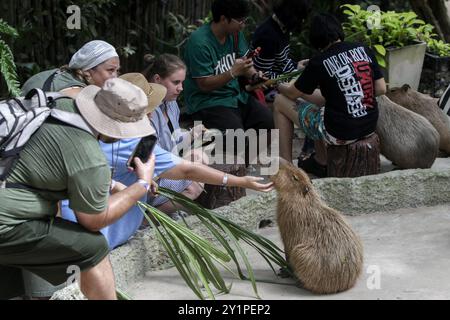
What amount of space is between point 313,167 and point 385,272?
197 centimetres

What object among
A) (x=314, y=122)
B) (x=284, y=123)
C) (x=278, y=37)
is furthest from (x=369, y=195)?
(x=278, y=37)

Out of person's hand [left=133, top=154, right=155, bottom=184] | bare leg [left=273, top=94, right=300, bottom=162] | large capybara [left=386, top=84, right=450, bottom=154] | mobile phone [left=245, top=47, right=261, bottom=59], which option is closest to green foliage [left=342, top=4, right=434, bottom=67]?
large capybara [left=386, top=84, right=450, bottom=154]

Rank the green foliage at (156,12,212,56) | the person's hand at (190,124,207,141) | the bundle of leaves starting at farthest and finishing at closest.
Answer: the green foliage at (156,12,212,56)
the person's hand at (190,124,207,141)
the bundle of leaves

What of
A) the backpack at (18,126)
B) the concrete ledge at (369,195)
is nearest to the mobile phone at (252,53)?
the concrete ledge at (369,195)

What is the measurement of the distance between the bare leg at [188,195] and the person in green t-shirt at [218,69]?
1.25 metres

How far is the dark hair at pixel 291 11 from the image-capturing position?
6797 mm

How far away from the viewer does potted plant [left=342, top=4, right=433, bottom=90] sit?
773cm

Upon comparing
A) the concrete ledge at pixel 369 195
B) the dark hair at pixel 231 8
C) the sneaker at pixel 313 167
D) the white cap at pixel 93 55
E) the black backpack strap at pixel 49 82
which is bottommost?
the sneaker at pixel 313 167

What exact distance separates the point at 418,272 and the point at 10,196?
7.95 feet

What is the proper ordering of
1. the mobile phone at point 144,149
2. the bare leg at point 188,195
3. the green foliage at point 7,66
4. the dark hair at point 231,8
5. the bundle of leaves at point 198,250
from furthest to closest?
1. the dark hair at point 231,8
2. the green foliage at point 7,66
3. the bare leg at point 188,195
4. the bundle of leaves at point 198,250
5. the mobile phone at point 144,149

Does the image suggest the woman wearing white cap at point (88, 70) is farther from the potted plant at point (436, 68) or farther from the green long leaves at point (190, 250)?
the potted plant at point (436, 68)

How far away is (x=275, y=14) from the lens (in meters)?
6.91

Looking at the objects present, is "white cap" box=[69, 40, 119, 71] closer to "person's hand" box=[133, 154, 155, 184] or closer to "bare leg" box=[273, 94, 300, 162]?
Answer: "person's hand" box=[133, 154, 155, 184]

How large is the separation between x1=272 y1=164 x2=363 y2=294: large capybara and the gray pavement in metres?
0.11
